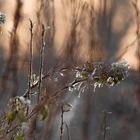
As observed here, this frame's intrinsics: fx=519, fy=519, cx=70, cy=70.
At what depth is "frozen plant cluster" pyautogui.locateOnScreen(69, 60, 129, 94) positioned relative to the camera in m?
1.60

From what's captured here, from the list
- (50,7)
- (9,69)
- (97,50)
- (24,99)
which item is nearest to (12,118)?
(24,99)

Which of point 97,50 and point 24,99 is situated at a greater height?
point 97,50

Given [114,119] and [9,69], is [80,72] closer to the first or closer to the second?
[9,69]

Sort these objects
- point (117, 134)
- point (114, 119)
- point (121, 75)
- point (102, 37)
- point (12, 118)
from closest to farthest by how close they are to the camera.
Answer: point (12, 118) → point (121, 75) → point (102, 37) → point (117, 134) → point (114, 119)

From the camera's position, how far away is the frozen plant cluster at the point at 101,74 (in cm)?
160

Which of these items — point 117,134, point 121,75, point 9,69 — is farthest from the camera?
point 117,134

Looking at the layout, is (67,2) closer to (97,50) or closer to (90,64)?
(97,50)

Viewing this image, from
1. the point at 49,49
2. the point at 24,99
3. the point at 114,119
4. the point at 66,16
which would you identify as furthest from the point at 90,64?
the point at 114,119

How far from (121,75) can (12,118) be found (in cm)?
37

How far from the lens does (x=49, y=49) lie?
2.04 m

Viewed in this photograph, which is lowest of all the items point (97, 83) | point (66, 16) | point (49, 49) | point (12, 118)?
point (12, 118)

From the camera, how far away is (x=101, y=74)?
5.29 ft

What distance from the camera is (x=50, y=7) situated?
223cm

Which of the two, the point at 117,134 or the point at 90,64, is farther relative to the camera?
the point at 117,134
